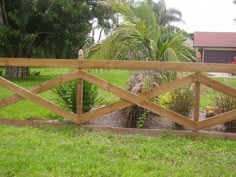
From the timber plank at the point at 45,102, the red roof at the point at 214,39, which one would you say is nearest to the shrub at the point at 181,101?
the timber plank at the point at 45,102

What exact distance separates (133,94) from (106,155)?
1.77 meters

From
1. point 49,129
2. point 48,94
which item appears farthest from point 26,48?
point 49,129

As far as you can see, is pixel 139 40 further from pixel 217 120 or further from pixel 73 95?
pixel 217 120

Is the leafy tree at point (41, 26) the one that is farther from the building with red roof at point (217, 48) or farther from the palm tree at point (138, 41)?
the building with red roof at point (217, 48)

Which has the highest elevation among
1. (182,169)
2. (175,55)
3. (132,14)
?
(132,14)

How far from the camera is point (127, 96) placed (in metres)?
6.82

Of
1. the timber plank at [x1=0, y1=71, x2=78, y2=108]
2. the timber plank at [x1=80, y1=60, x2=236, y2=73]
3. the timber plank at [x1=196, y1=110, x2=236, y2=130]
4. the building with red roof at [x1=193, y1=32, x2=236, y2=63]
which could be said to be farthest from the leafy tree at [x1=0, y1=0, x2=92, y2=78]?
the building with red roof at [x1=193, y1=32, x2=236, y2=63]

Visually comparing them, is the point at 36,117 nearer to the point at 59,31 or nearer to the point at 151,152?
the point at 151,152

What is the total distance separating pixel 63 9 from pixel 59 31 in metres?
1.60

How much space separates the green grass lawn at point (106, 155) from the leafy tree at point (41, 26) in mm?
12347

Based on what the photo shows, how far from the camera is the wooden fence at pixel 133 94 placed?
659 centimetres

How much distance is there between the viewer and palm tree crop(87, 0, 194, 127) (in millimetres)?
8148

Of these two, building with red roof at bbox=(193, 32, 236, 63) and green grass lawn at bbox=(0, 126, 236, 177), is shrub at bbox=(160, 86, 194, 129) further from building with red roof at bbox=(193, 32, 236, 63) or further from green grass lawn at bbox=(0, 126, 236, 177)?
building with red roof at bbox=(193, 32, 236, 63)

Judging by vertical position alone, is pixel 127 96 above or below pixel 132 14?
below
